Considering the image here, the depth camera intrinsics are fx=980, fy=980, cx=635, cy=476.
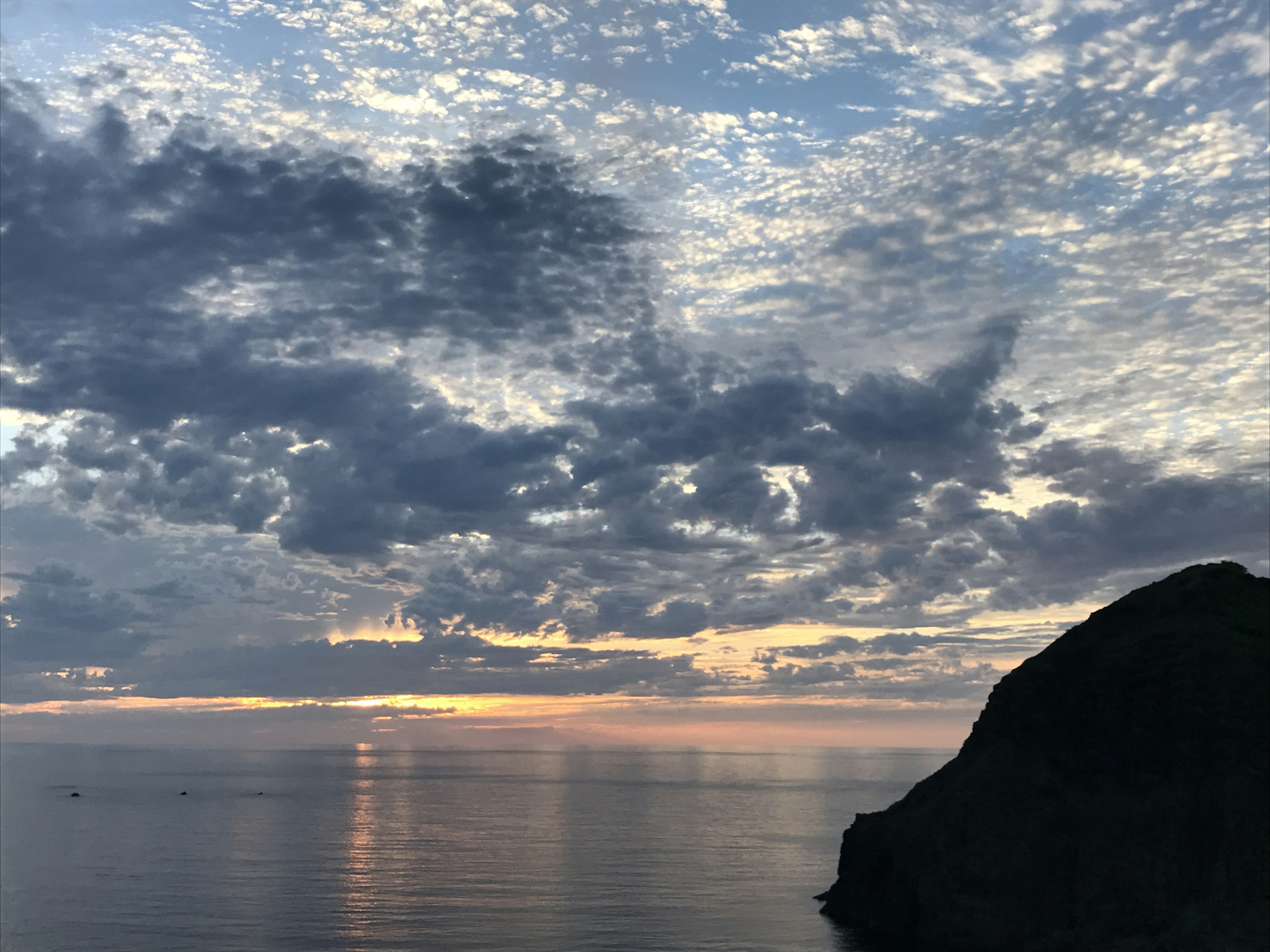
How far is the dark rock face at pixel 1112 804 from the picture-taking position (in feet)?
202

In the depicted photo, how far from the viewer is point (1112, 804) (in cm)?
6731

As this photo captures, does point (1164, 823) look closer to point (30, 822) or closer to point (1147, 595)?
point (1147, 595)

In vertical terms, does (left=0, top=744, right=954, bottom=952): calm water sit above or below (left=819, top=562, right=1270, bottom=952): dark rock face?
below

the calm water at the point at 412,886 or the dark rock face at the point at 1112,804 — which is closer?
the dark rock face at the point at 1112,804

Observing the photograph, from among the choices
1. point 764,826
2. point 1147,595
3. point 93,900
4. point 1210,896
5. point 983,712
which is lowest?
point 764,826

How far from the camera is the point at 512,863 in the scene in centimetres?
11981

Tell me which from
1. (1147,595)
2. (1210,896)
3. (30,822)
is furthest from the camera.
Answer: (30,822)

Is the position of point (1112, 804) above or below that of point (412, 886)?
above

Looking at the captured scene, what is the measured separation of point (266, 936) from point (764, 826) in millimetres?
110114

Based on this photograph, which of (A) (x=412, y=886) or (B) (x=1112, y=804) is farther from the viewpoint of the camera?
(A) (x=412, y=886)

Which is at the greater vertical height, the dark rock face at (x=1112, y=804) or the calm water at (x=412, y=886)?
the dark rock face at (x=1112, y=804)

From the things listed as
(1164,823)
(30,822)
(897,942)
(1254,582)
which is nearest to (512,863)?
(897,942)

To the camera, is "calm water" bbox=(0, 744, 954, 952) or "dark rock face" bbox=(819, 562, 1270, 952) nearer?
"dark rock face" bbox=(819, 562, 1270, 952)

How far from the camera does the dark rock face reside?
61.5 meters
